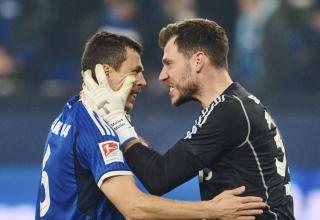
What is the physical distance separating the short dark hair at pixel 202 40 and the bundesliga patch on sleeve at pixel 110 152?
0.68m

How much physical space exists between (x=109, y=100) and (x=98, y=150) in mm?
366

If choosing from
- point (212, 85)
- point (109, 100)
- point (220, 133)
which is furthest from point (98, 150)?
point (212, 85)

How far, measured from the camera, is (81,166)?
193 inches

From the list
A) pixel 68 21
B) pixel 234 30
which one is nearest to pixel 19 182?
pixel 68 21

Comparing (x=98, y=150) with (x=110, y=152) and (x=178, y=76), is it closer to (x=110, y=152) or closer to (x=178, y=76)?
(x=110, y=152)

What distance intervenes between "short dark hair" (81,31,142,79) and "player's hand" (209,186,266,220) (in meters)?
0.86

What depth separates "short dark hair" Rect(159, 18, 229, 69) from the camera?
5.25m

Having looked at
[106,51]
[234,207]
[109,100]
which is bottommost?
[234,207]

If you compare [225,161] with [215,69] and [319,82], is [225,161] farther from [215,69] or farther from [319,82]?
[319,82]

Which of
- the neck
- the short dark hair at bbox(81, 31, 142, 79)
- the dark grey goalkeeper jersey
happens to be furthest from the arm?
the short dark hair at bbox(81, 31, 142, 79)

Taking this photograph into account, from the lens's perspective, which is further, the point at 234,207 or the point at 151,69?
the point at 151,69

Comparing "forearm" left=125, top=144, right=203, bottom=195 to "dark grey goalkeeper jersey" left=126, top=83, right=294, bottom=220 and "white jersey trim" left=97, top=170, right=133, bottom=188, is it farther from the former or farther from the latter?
"white jersey trim" left=97, top=170, right=133, bottom=188

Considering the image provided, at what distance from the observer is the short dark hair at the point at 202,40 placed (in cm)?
525

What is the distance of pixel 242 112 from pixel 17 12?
18.9 ft
